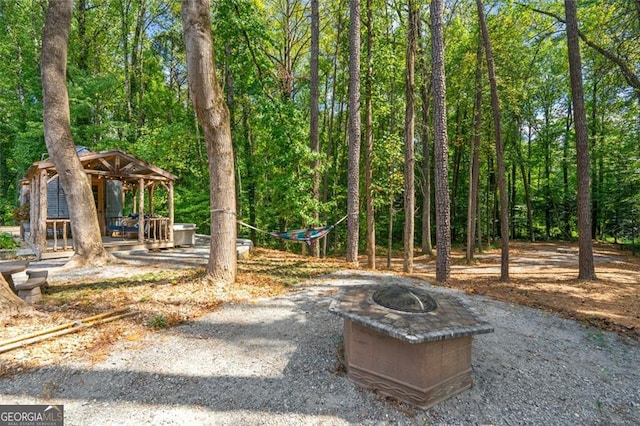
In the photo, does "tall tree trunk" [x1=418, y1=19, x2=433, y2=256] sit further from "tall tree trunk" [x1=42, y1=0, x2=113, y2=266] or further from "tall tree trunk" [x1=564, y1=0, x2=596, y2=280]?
"tall tree trunk" [x1=42, y1=0, x2=113, y2=266]

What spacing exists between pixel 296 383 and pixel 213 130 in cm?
396

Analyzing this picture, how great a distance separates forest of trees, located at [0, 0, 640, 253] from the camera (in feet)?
25.4

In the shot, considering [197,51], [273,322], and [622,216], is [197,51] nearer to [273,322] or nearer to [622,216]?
[273,322]

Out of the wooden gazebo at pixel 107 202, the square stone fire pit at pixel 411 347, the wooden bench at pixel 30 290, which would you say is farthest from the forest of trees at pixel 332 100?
the square stone fire pit at pixel 411 347

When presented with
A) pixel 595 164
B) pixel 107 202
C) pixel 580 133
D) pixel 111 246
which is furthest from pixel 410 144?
pixel 595 164

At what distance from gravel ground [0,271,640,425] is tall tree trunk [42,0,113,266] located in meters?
4.52

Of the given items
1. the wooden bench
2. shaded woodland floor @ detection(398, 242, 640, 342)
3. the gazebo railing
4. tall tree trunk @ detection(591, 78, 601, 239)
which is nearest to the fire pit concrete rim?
shaded woodland floor @ detection(398, 242, 640, 342)

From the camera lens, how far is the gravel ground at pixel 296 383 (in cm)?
211

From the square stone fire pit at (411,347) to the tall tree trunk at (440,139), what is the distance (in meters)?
3.51

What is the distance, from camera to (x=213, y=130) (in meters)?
4.87

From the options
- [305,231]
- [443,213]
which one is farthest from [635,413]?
[305,231]

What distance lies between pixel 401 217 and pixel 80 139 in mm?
16293

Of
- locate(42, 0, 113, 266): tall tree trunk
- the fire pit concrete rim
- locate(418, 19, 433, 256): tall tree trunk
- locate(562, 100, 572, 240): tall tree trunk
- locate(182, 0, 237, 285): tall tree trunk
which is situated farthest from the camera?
locate(562, 100, 572, 240): tall tree trunk

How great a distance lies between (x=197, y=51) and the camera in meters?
4.65
